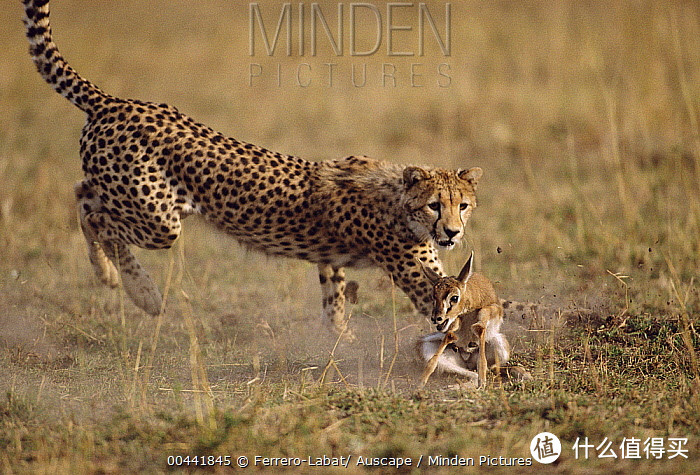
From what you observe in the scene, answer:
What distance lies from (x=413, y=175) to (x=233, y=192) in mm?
1099

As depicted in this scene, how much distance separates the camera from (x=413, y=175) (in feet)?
18.0

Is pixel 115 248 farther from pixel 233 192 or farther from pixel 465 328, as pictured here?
pixel 465 328

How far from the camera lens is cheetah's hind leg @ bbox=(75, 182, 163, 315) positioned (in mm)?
6016

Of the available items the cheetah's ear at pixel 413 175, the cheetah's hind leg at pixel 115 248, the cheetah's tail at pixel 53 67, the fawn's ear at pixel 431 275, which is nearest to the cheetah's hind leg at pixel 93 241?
the cheetah's hind leg at pixel 115 248

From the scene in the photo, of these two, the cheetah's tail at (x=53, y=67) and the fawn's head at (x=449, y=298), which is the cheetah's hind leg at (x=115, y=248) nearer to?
the cheetah's tail at (x=53, y=67)

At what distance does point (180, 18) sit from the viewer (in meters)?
14.7

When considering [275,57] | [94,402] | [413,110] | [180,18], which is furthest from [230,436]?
[180,18]

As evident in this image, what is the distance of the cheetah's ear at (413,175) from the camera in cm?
547

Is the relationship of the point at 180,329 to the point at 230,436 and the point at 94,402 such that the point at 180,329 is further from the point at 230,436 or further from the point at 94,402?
the point at 230,436

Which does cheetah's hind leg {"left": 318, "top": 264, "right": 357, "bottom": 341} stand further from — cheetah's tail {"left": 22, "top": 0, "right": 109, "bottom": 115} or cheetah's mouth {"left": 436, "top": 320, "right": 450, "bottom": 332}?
cheetah's tail {"left": 22, "top": 0, "right": 109, "bottom": 115}

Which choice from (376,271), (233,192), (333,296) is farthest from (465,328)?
(376,271)

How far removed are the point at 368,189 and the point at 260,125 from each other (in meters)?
5.36

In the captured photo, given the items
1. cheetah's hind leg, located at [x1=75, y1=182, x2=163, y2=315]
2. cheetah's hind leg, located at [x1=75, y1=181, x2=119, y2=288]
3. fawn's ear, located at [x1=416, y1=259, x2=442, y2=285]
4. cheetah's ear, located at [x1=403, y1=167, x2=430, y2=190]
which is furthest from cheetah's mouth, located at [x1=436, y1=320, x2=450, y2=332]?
cheetah's hind leg, located at [x1=75, y1=181, x2=119, y2=288]

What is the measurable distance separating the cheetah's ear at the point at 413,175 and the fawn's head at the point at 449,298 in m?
0.70
